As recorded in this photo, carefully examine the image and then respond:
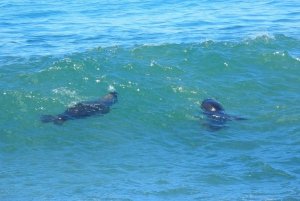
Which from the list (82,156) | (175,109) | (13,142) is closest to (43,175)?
(82,156)

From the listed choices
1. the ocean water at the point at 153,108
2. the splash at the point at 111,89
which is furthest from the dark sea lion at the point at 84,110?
the splash at the point at 111,89

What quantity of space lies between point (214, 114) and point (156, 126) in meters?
1.42

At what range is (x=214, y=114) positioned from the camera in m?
12.6

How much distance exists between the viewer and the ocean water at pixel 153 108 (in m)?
9.35

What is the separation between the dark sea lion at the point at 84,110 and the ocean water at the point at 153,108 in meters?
0.16

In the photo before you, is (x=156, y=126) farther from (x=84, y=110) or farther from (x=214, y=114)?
(x=84, y=110)

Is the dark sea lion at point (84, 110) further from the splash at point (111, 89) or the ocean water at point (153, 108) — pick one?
the splash at point (111, 89)

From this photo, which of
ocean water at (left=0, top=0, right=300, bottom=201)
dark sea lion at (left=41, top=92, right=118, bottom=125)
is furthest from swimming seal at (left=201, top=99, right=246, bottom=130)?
dark sea lion at (left=41, top=92, right=118, bottom=125)

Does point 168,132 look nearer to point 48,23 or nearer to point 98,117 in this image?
point 98,117

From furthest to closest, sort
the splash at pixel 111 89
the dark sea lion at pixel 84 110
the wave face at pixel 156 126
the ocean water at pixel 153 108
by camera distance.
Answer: the splash at pixel 111 89
the dark sea lion at pixel 84 110
the ocean water at pixel 153 108
the wave face at pixel 156 126

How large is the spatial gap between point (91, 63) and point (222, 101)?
4304 mm

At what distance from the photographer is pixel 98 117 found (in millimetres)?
12656

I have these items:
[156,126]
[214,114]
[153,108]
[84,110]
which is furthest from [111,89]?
[214,114]

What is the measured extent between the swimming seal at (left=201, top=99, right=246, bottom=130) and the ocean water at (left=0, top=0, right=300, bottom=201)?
182mm
